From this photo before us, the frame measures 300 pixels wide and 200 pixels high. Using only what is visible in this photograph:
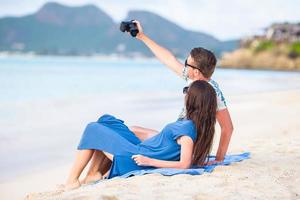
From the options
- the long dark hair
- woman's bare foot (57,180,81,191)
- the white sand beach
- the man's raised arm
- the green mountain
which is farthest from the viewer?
the green mountain

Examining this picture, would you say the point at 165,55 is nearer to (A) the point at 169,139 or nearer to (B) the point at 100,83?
(A) the point at 169,139

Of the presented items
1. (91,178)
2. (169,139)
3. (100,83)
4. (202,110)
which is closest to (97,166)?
(91,178)

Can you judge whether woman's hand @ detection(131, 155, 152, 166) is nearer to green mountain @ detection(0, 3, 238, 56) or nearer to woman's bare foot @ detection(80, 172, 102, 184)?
woman's bare foot @ detection(80, 172, 102, 184)

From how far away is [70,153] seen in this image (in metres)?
6.57

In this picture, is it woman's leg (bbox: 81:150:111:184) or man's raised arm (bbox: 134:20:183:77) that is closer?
woman's leg (bbox: 81:150:111:184)

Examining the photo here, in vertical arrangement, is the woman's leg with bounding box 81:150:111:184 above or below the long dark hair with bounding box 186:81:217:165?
below

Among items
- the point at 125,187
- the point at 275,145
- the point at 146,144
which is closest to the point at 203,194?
the point at 125,187

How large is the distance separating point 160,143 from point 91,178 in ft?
1.99

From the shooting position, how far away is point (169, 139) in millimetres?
4227

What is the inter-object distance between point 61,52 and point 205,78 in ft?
359

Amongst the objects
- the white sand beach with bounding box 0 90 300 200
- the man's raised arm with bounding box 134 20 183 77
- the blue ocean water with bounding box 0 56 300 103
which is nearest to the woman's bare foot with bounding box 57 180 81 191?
the white sand beach with bounding box 0 90 300 200

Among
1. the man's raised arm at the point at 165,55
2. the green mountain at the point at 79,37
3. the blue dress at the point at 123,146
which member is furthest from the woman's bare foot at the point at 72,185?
the green mountain at the point at 79,37

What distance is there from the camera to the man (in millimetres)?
4301

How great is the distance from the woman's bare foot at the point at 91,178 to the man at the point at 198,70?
0.48 meters
